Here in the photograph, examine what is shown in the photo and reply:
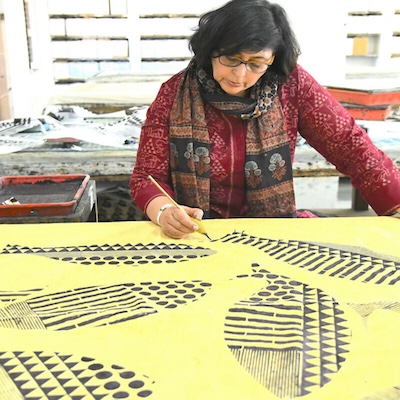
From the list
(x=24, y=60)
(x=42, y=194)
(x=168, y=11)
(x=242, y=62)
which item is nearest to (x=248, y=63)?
(x=242, y=62)

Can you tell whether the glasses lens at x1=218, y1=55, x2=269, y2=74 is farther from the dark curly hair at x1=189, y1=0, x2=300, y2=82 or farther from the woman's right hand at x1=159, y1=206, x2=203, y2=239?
the woman's right hand at x1=159, y1=206, x2=203, y2=239

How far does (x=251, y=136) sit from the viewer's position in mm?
1458

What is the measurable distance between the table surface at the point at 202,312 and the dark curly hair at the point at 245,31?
1.48 feet

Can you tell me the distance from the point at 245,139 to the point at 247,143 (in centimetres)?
2

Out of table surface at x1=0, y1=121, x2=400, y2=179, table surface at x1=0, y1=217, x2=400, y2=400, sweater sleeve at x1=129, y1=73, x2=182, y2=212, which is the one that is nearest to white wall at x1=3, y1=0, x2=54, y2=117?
table surface at x1=0, y1=121, x2=400, y2=179

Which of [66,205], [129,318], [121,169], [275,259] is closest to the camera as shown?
[129,318]

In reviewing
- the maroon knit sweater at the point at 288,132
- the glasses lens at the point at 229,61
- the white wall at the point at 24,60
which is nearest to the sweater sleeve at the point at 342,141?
the maroon knit sweater at the point at 288,132

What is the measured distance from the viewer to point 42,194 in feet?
4.95

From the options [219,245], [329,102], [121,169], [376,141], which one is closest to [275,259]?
[219,245]

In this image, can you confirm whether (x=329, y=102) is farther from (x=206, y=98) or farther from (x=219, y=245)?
(x=219, y=245)

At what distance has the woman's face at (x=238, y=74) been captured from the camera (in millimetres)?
1268

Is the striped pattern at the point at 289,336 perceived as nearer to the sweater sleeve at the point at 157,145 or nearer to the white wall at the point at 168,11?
the sweater sleeve at the point at 157,145

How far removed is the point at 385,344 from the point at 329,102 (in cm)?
92

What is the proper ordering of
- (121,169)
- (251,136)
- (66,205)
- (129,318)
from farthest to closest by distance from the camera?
(121,169) < (251,136) < (66,205) < (129,318)
